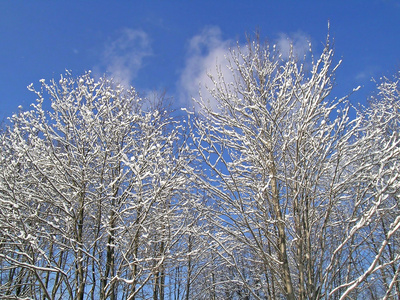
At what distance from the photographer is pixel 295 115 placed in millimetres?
4445

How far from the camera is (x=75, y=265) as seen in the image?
5.43 metres

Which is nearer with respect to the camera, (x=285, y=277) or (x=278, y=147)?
(x=285, y=277)

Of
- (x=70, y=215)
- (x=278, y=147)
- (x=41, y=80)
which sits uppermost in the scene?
(x=41, y=80)

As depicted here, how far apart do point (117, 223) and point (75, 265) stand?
3.43ft

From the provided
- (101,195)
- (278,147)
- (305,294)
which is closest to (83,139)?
(101,195)

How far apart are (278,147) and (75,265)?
4295 millimetres

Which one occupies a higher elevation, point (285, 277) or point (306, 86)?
point (306, 86)

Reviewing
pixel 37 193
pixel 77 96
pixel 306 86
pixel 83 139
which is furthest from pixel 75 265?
pixel 306 86

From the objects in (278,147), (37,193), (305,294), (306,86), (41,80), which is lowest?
(305,294)

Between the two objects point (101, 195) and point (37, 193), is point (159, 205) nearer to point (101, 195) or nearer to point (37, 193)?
point (101, 195)

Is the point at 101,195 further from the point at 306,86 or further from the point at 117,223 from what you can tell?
the point at 306,86

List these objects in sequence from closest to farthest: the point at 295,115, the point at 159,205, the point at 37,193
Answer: the point at 295,115 < the point at 37,193 < the point at 159,205

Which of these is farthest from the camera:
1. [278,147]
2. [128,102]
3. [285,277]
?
[128,102]

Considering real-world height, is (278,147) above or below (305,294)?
above
